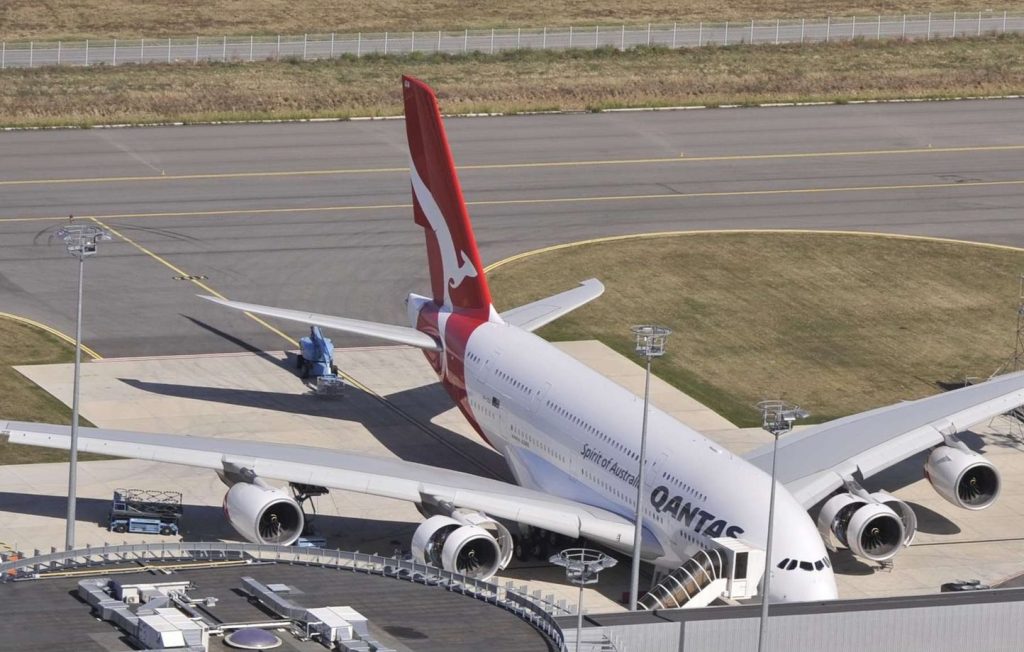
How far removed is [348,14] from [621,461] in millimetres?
109706

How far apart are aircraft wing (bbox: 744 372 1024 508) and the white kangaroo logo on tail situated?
13347mm

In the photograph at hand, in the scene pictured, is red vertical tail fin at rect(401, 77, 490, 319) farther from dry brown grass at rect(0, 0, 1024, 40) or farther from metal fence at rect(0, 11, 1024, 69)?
dry brown grass at rect(0, 0, 1024, 40)

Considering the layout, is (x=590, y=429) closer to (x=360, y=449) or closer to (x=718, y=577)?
(x=718, y=577)

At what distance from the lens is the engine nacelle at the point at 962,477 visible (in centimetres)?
7462

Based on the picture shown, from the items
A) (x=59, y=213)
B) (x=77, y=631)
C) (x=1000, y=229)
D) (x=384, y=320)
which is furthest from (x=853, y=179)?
(x=77, y=631)

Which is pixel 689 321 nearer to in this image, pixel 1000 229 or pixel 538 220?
pixel 538 220

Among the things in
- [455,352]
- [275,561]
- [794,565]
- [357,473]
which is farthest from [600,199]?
[275,561]

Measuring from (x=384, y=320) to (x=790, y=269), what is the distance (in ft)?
79.3

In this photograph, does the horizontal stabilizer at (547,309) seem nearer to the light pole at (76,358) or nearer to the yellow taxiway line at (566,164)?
the light pole at (76,358)

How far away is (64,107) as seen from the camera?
5059 inches

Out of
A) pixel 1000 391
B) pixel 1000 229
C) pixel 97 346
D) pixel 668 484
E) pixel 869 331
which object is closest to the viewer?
pixel 668 484

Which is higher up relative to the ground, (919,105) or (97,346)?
(919,105)

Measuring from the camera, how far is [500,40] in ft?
523

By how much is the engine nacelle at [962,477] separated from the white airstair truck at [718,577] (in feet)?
52.0
